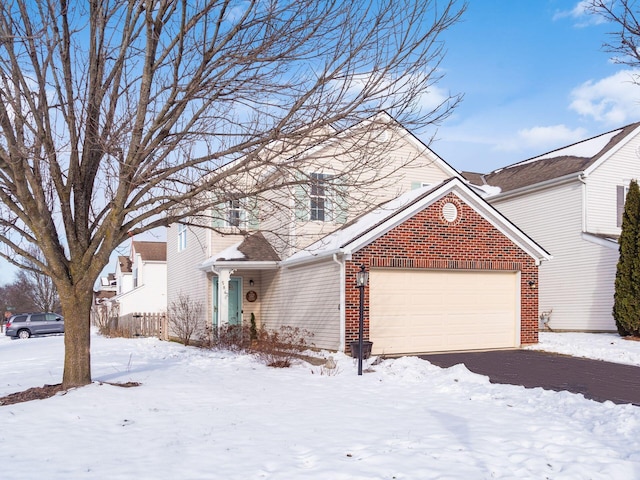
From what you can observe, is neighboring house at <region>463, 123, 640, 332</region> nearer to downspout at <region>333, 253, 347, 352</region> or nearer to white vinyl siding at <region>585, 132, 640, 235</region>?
white vinyl siding at <region>585, 132, 640, 235</region>

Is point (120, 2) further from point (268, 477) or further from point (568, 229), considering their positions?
point (568, 229)

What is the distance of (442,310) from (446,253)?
145 centimetres

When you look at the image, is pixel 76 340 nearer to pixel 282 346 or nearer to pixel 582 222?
pixel 282 346

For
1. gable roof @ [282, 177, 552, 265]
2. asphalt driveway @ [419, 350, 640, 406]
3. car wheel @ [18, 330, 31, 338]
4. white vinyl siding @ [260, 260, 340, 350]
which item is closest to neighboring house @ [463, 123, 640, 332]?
gable roof @ [282, 177, 552, 265]

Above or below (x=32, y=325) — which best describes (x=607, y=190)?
above

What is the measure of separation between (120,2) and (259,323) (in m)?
12.0

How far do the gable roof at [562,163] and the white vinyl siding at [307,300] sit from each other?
10786 millimetres

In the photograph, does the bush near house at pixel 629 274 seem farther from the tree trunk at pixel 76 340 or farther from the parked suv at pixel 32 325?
the parked suv at pixel 32 325

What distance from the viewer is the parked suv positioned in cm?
3309

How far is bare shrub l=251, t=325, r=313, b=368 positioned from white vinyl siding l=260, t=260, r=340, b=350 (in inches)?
10.4

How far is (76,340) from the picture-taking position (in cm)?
962

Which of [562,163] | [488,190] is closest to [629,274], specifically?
[562,163]

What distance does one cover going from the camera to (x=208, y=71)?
909 centimetres

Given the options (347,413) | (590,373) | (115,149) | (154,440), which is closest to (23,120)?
(115,149)
